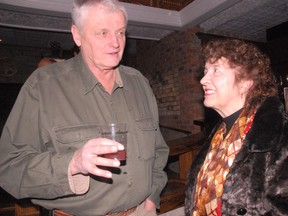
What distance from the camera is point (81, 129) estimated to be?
158cm

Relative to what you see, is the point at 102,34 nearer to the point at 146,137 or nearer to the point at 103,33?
the point at 103,33

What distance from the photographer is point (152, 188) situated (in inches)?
74.0

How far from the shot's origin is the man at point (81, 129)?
1.40 meters

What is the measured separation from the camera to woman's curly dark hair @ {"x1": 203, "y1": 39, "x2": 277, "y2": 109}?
73.0 inches

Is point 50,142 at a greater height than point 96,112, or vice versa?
point 96,112

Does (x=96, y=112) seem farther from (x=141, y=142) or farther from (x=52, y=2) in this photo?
(x=52, y=2)

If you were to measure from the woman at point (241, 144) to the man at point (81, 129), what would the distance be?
1.37ft

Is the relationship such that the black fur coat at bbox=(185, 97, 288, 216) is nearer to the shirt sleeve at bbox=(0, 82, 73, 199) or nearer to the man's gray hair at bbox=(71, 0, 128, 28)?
the shirt sleeve at bbox=(0, 82, 73, 199)

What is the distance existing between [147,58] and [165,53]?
3.61 ft

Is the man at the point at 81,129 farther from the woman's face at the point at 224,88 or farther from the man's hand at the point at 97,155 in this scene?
the woman's face at the point at 224,88

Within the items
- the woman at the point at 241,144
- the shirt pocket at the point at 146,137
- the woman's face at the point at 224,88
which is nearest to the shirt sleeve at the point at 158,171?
the shirt pocket at the point at 146,137

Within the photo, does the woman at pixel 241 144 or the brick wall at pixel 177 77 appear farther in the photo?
the brick wall at pixel 177 77

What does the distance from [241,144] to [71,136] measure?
1.14 metres

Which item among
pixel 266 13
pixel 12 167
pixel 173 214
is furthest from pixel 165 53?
pixel 12 167
